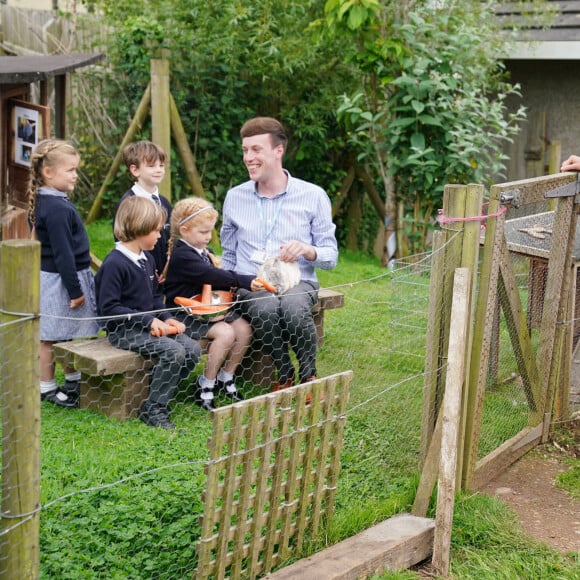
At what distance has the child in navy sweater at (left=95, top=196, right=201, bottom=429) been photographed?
4.86 meters

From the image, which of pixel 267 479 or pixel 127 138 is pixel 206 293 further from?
pixel 127 138

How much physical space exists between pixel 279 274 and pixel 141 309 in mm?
853

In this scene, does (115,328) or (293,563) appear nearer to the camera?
(293,563)

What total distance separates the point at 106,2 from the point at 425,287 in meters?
5.44

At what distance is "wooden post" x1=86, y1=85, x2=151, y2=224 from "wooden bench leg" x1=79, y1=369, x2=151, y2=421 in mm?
4448

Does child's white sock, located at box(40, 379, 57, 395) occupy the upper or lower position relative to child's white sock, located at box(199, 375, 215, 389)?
lower

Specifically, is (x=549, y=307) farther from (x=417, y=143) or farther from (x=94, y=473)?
(x=417, y=143)

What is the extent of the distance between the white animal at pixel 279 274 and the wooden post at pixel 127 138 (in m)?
4.04

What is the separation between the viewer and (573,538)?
4348mm

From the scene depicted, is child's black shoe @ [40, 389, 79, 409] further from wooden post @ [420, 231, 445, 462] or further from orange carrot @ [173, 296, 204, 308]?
wooden post @ [420, 231, 445, 462]

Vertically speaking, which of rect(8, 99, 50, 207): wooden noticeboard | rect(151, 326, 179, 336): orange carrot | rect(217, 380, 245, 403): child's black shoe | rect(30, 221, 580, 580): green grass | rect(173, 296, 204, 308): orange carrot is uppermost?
rect(8, 99, 50, 207): wooden noticeboard

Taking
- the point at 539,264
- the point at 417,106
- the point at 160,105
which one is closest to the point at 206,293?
the point at 539,264

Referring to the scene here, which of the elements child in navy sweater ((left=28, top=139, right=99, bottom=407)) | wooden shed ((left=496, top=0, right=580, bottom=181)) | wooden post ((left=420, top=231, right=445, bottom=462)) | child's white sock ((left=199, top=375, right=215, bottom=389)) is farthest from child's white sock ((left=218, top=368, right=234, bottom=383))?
wooden shed ((left=496, top=0, right=580, bottom=181))

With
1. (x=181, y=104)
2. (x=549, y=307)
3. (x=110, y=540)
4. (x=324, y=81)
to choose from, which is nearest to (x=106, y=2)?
(x=181, y=104)
